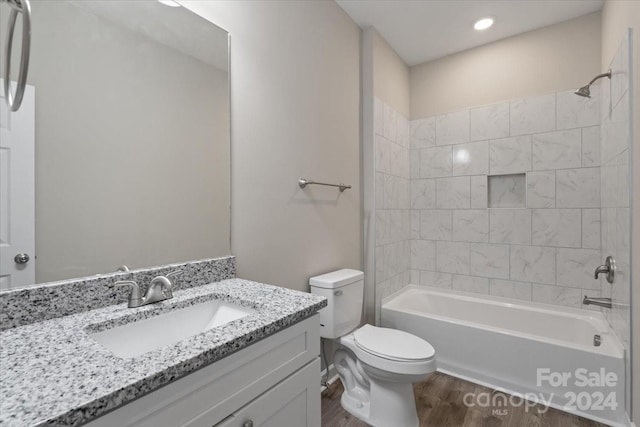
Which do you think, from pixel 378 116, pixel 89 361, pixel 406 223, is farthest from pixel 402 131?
pixel 89 361

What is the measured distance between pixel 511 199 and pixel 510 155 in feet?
1.26

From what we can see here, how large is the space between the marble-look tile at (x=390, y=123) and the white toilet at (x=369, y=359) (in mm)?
1327

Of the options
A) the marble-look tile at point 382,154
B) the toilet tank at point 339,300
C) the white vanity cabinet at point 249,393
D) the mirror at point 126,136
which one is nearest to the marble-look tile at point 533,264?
the marble-look tile at point 382,154

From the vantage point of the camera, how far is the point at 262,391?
86 cm

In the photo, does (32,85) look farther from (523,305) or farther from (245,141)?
(523,305)

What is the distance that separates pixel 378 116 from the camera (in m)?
2.49

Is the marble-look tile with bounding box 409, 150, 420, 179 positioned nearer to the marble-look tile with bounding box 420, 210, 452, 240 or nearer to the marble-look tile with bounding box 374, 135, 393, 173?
the marble-look tile with bounding box 420, 210, 452, 240

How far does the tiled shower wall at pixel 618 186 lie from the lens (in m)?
1.57

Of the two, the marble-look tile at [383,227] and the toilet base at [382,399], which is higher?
the marble-look tile at [383,227]

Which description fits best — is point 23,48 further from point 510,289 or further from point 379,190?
point 510,289

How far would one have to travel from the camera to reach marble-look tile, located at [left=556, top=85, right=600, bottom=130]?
2.27m

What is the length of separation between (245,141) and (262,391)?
3.63 feet

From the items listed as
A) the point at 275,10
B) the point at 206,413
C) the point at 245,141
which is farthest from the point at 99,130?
the point at 275,10

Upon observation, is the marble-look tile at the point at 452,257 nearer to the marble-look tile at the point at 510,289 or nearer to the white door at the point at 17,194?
the marble-look tile at the point at 510,289
